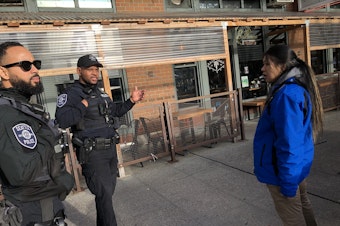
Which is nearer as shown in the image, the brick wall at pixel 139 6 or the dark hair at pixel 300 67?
the dark hair at pixel 300 67

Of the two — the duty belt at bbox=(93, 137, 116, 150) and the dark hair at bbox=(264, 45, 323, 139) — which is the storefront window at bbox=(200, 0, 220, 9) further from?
the dark hair at bbox=(264, 45, 323, 139)

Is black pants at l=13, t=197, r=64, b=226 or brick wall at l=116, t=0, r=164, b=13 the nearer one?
black pants at l=13, t=197, r=64, b=226

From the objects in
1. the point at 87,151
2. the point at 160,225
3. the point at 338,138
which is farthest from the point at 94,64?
the point at 338,138

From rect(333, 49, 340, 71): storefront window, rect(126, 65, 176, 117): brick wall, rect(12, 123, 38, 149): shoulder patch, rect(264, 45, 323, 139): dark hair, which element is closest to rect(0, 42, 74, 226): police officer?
rect(12, 123, 38, 149): shoulder patch

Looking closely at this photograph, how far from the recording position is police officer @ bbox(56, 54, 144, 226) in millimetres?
2900

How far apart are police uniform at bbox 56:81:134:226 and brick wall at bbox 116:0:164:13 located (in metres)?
4.73

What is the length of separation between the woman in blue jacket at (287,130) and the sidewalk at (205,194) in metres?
1.21

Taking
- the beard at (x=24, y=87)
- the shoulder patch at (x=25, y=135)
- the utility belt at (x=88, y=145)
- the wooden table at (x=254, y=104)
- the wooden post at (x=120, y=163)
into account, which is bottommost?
the wooden post at (x=120, y=163)

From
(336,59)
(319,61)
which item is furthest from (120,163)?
(336,59)

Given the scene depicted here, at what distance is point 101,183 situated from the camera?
9.50ft

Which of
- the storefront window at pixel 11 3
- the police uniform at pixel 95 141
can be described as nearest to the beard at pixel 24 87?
the police uniform at pixel 95 141

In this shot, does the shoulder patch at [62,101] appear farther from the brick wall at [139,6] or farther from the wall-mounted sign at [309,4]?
the wall-mounted sign at [309,4]

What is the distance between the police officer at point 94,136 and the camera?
9.52ft

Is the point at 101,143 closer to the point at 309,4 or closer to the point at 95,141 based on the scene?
the point at 95,141
